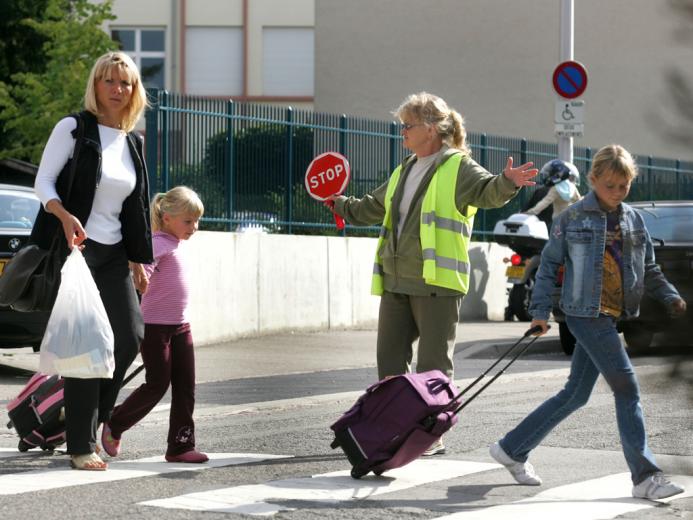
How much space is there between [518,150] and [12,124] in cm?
1581

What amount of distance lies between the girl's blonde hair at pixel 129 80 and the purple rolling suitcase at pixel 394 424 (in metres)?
1.59

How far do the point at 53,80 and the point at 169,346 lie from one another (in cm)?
2701

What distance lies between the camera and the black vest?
6.17 meters

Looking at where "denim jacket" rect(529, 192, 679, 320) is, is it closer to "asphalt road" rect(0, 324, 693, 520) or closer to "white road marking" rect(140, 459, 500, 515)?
"asphalt road" rect(0, 324, 693, 520)

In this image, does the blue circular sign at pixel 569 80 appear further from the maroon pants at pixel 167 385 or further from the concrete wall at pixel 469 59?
the concrete wall at pixel 469 59

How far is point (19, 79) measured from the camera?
33375 mm

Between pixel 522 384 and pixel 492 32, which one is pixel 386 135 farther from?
pixel 492 32

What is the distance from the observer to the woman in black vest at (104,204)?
20.2 ft

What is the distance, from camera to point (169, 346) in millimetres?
6723

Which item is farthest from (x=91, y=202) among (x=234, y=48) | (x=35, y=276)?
(x=234, y=48)

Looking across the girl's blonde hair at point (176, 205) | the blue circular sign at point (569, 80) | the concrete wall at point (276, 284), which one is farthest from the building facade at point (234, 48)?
the girl's blonde hair at point (176, 205)

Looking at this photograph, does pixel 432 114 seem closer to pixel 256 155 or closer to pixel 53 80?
pixel 256 155

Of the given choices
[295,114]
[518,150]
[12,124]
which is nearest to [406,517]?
[295,114]

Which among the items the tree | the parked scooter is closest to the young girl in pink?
the parked scooter
